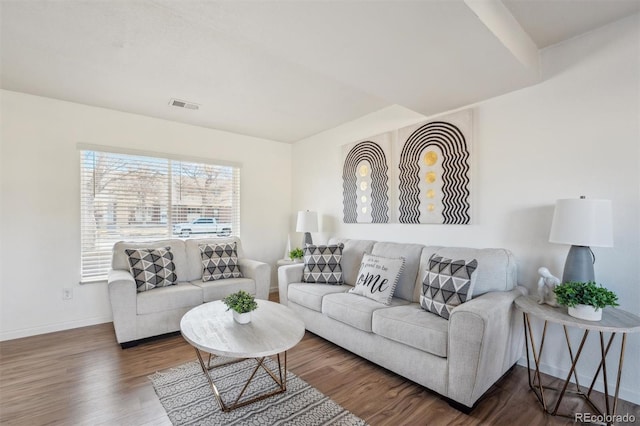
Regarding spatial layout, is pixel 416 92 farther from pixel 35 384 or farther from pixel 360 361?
pixel 35 384

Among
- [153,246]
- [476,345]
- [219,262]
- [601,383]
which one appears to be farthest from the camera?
[219,262]

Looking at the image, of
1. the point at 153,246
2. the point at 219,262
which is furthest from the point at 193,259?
the point at 153,246

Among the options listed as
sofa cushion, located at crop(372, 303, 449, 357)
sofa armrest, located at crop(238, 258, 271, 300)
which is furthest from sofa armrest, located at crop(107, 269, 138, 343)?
sofa cushion, located at crop(372, 303, 449, 357)

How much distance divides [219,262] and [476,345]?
2.83 meters

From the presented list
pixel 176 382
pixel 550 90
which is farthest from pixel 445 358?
pixel 550 90

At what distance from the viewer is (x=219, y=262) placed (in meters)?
3.59

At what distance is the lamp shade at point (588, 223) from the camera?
1.81m

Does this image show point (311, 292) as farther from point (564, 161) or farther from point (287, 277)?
point (564, 161)

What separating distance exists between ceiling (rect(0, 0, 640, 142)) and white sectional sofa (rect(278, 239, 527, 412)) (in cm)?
145

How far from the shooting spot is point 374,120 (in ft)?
11.9

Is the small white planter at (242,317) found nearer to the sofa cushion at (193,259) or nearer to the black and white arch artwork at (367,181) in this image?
the sofa cushion at (193,259)

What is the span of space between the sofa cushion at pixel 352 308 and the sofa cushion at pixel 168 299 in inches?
55.8

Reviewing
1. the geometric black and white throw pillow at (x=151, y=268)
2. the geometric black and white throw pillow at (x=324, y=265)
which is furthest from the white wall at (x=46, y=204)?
the geometric black and white throw pillow at (x=324, y=265)

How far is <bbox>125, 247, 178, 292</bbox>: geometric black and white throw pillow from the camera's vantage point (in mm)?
3051
